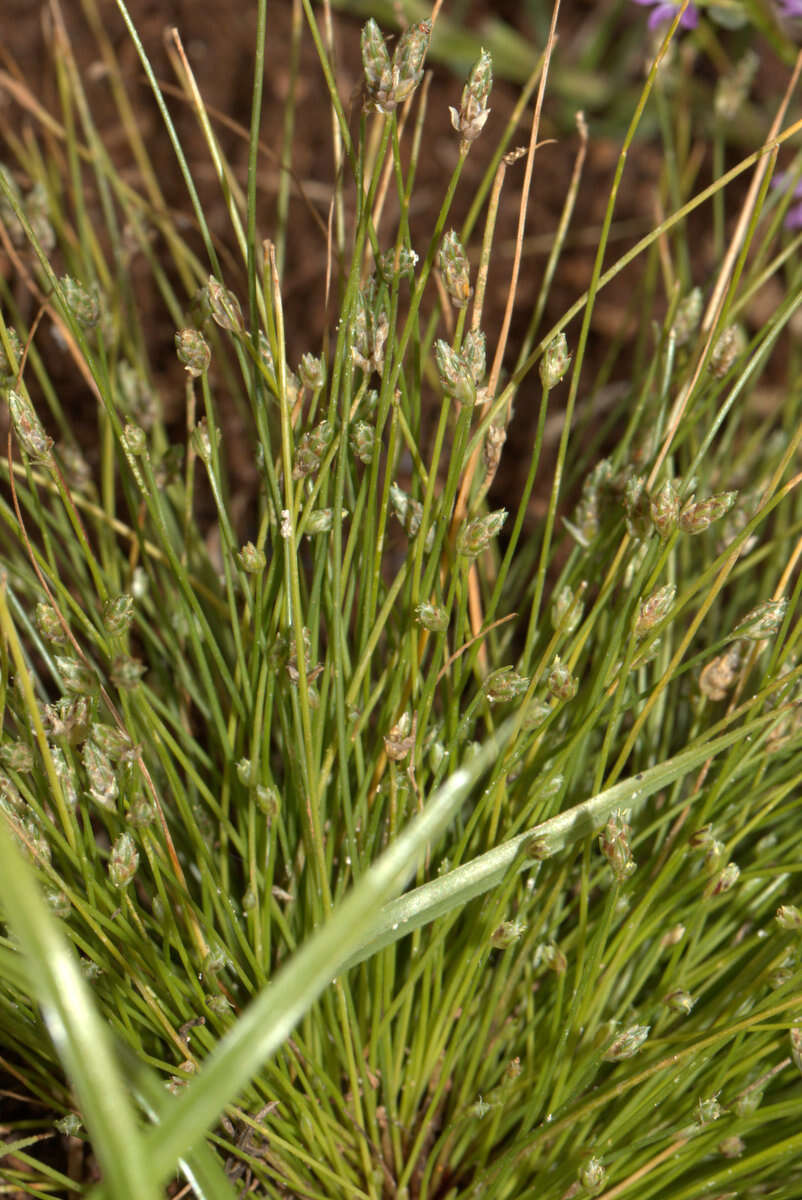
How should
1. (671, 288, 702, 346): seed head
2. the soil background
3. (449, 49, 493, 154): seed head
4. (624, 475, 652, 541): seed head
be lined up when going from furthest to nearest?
the soil background → (671, 288, 702, 346): seed head → (624, 475, 652, 541): seed head → (449, 49, 493, 154): seed head

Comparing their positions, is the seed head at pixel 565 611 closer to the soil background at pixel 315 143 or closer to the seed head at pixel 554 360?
the seed head at pixel 554 360

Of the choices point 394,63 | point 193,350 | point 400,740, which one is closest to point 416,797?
point 400,740

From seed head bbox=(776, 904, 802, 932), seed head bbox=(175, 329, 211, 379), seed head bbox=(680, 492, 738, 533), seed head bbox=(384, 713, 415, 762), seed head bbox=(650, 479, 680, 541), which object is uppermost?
seed head bbox=(650, 479, 680, 541)

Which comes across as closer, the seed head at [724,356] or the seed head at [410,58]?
the seed head at [410,58]

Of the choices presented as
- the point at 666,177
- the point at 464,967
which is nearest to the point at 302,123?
the point at 666,177

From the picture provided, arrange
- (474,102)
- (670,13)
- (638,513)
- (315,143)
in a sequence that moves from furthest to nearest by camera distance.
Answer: (315,143), (670,13), (638,513), (474,102)

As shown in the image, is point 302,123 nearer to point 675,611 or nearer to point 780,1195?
point 675,611

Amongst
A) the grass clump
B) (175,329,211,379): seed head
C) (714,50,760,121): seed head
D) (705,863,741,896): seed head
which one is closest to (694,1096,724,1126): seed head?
the grass clump

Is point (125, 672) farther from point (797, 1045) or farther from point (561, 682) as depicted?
point (797, 1045)

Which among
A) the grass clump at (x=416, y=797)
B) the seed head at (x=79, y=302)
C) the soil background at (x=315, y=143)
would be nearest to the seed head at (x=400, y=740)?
the grass clump at (x=416, y=797)

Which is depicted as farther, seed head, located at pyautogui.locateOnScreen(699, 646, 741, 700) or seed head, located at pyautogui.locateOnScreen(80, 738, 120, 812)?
seed head, located at pyautogui.locateOnScreen(699, 646, 741, 700)

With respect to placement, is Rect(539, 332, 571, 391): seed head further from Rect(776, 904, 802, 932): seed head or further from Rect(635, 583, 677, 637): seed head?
Rect(776, 904, 802, 932): seed head
